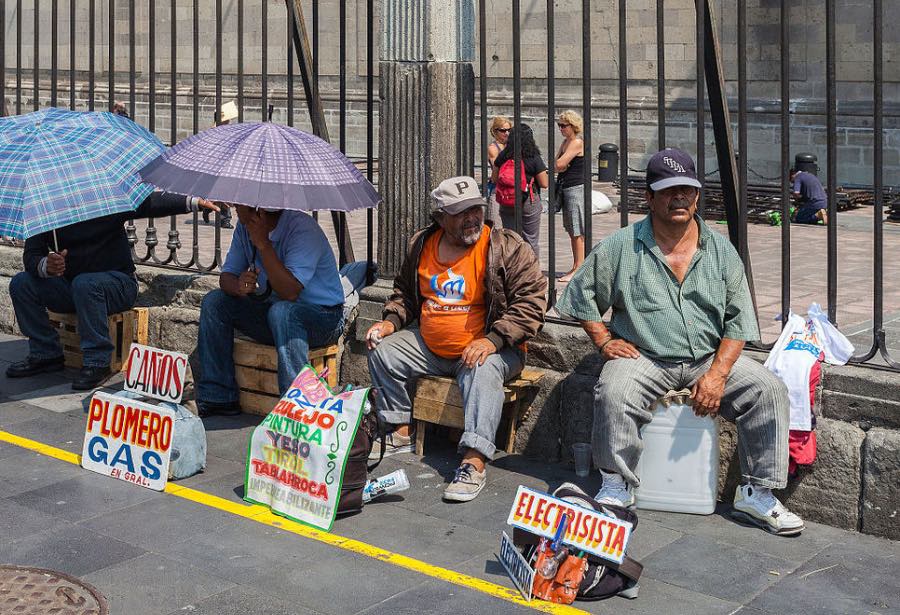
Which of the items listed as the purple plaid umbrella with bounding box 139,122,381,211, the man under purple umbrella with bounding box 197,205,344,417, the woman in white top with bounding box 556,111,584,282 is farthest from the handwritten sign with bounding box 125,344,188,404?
the woman in white top with bounding box 556,111,584,282

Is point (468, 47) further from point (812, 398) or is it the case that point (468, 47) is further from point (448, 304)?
point (812, 398)

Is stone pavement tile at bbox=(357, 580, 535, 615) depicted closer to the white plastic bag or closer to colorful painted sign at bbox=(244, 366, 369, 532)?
colorful painted sign at bbox=(244, 366, 369, 532)

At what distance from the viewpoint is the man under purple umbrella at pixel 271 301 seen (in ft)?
21.0

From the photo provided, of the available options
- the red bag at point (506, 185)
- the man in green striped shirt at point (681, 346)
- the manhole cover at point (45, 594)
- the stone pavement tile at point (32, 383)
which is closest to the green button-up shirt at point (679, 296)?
the man in green striped shirt at point (681, 346)

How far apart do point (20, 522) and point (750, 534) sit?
3.05 metres

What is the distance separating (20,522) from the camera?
5195mm

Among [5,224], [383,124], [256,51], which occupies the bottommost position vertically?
[5,224]

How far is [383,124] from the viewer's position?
265 inches

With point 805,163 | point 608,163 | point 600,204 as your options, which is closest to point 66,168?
point 600,204

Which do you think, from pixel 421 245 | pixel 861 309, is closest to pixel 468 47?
pixel 421 245

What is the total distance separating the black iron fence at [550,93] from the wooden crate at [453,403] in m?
0.65

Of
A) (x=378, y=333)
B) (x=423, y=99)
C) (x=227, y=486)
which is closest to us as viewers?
(x=227, y=486)

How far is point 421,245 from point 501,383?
832 mm

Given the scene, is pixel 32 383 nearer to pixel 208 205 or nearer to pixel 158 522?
pixel 208 205
